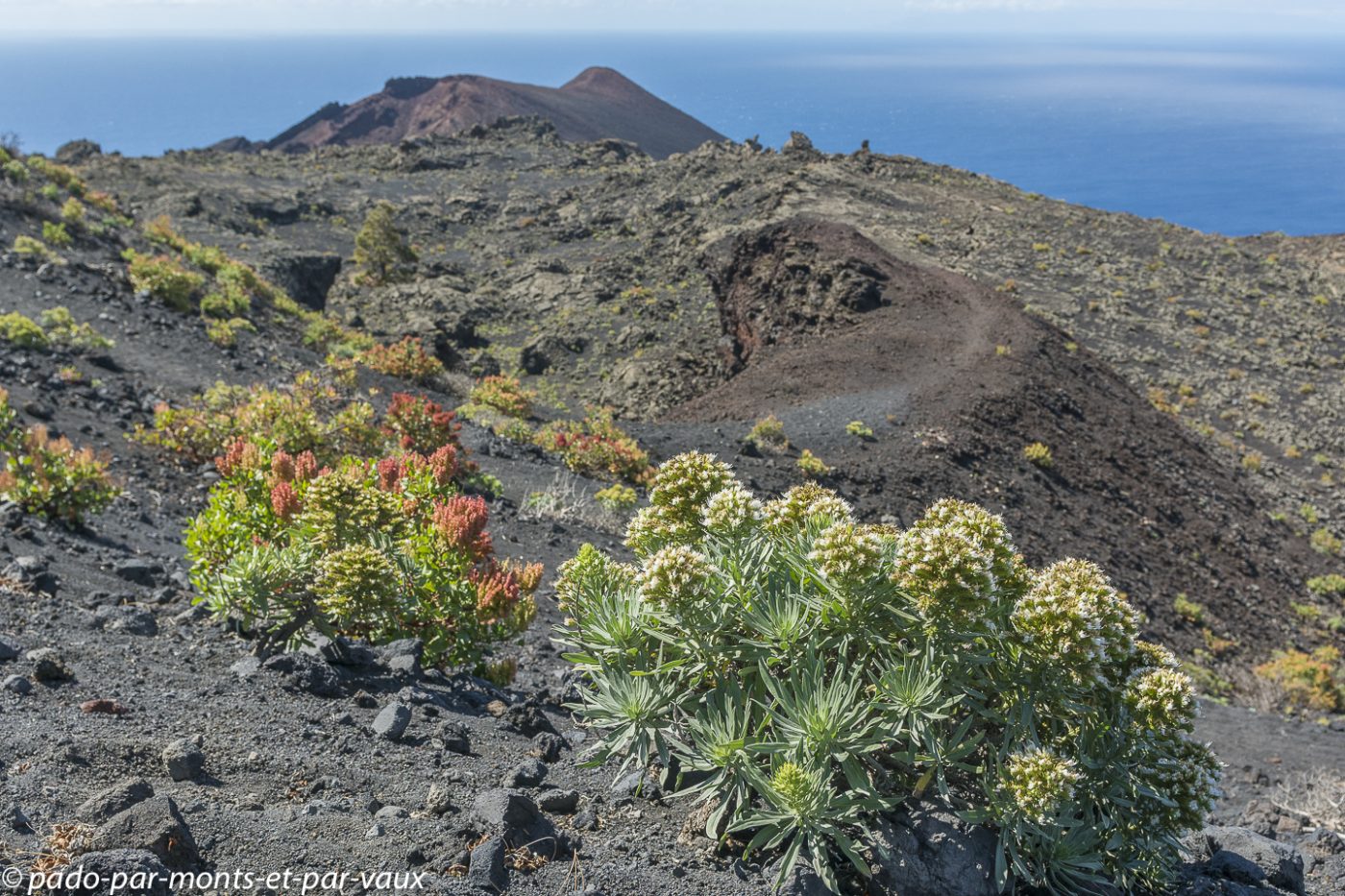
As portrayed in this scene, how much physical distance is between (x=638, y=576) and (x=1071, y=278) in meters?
26.7

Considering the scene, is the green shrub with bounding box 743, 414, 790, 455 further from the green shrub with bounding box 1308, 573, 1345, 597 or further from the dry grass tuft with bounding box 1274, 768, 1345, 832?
the green shrub with bounding box 1308, 573, 1345, 597

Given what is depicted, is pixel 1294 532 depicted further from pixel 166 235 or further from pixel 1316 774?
pixel 166 235

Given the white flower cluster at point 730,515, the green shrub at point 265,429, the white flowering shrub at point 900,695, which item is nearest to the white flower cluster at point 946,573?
the white flowering shrub at point 900,695

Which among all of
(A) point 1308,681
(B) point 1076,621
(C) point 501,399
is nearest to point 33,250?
(C) point 501,399

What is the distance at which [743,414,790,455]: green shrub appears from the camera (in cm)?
1295

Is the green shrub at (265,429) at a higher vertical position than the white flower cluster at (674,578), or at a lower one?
lower

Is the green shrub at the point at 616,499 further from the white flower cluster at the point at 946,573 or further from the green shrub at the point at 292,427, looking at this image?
the white flower cluster at the point at 946,573

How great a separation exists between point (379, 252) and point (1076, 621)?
105 feet

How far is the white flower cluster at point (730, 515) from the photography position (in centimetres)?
310

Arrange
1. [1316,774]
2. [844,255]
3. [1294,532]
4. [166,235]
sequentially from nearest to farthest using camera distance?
[1316,774] → [1294,532] → [166,235] → [844,255]

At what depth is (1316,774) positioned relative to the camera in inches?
268

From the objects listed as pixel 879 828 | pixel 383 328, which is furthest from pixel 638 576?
pixel 383 328

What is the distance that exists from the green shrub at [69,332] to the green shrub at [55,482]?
4.60 m

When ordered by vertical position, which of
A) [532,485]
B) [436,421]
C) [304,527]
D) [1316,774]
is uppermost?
[304,527]
